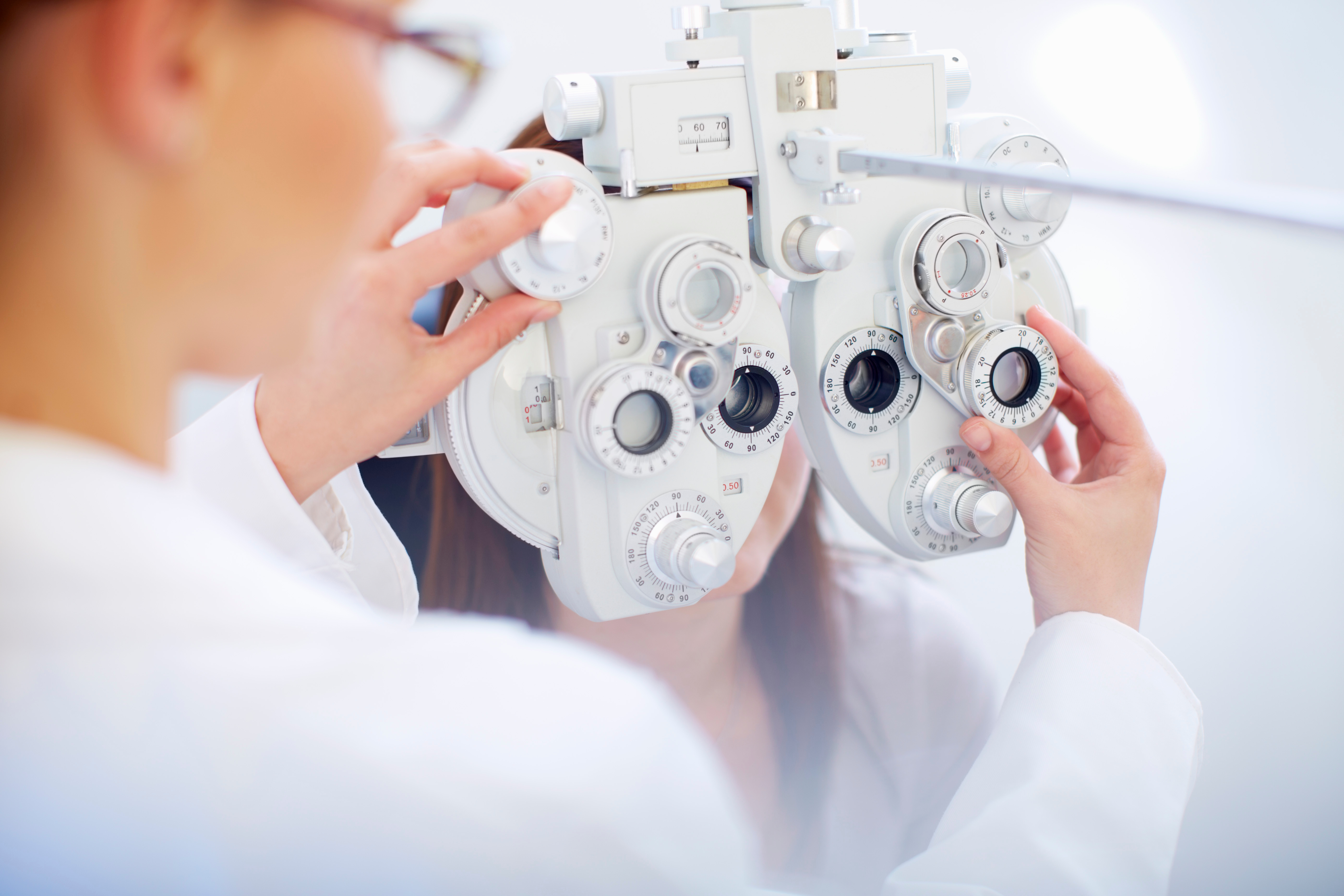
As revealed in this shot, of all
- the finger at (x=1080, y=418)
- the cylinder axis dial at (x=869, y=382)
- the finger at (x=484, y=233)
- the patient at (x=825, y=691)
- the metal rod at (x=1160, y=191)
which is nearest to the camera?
the metal rod at (x=1160, y=191)

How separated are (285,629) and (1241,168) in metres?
1.54

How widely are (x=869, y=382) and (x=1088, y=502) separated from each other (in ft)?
0.56

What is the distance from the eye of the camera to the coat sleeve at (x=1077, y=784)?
0.58 m

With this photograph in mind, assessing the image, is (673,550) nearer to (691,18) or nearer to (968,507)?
(968,507)

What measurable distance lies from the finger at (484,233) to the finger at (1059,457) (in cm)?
49

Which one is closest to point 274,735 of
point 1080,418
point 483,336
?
point 483,336

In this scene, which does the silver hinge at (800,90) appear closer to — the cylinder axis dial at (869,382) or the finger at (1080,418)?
the cylinder axis dial at (869,382)

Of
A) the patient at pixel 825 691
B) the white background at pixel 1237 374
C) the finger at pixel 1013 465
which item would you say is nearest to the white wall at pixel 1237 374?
the white background at pixel 1237 374

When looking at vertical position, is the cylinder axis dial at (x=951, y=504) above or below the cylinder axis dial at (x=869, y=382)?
below

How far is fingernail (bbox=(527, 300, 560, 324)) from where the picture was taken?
0.56 m

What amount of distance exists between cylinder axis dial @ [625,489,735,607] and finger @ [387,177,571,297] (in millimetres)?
169

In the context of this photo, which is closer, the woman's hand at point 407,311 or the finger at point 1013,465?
the woman's hand at point 407,311

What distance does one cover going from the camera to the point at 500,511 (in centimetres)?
60

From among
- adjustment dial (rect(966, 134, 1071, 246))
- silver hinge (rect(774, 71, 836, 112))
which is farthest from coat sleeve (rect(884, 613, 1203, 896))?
silver hinge (rect(774, 71, 836, 112))
